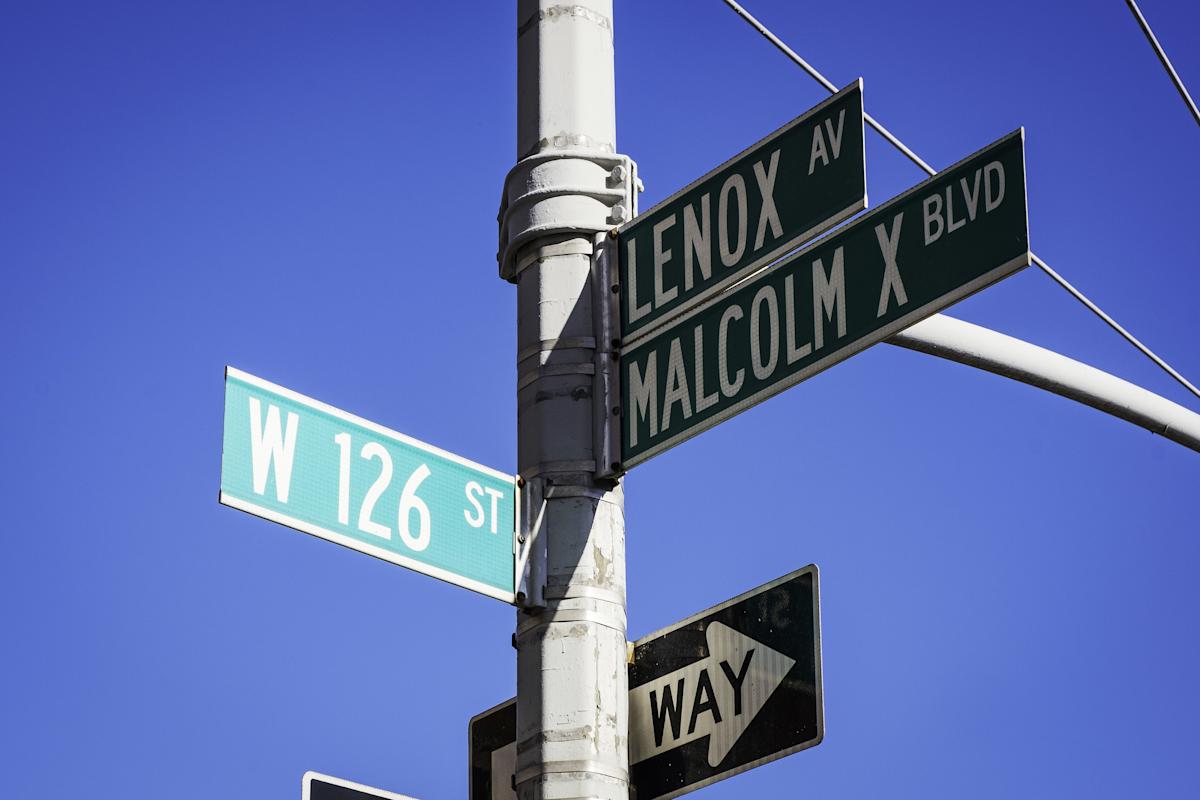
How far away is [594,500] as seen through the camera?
16.2 feet

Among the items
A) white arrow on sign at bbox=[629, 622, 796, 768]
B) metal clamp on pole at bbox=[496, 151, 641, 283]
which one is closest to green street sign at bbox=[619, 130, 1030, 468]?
metal clamp on pole at bbox=[496, 151, 641, 283]

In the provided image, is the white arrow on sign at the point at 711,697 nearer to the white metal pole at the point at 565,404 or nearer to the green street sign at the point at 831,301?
the white metal pole at the point at 565,404

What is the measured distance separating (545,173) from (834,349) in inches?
41.3

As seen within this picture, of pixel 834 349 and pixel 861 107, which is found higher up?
pixel 861 107

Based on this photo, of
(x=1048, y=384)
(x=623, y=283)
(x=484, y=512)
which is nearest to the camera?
(x=484, y=512)

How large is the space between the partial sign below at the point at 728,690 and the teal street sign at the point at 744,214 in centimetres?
79

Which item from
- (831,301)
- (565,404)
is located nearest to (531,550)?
(565,404)

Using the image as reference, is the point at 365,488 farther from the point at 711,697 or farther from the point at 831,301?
the point at 831,301

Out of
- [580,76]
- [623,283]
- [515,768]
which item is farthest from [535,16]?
[515,768]

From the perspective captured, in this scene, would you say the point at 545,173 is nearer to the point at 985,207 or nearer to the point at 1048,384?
the point at 985,207

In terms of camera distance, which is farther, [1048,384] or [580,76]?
[1048,384]

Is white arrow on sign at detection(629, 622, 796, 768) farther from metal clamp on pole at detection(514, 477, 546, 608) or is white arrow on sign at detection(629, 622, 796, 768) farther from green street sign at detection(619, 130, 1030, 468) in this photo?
green street sign at detection(619, 130, 1030, 468)

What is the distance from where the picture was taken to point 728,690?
4.81 metres

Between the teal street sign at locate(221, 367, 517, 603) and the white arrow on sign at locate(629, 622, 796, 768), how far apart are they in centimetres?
45
